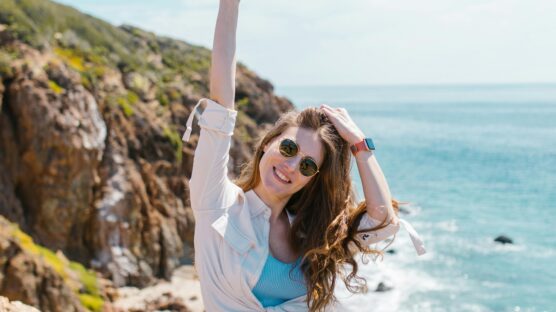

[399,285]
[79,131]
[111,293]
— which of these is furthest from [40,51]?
[399,285]

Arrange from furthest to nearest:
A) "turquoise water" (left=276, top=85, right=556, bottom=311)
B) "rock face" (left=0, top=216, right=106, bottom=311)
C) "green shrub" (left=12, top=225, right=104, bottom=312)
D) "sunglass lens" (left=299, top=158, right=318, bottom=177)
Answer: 1. "turquoise water" (left=276, top=85, right=556, bottom=311)
2. "green shrub" (left=12, top=225, right=104, bottom=312)
3. "rock face" (left=0, top=216, right=106, bottom=311)
4. "sunglass lens" (left=299, top=158, right=318, bottom=177)

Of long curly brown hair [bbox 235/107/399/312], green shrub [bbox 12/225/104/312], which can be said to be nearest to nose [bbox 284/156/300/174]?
long curly brown hair [bbox 235/107/399/312]

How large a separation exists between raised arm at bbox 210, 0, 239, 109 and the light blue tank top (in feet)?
2.86

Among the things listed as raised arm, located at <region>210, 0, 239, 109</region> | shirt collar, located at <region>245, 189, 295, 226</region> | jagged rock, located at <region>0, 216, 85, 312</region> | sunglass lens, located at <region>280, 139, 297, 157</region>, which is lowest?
jagged rock, located at <region>0, 216, 85, 312</region>

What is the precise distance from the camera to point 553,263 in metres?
31.8

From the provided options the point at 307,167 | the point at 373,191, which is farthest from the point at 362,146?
the point at 307,167

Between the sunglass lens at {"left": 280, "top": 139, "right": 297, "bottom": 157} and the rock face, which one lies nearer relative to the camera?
the sunglass lens at {"left": 280, "top": 139, "right": 297, "bottom": 157}

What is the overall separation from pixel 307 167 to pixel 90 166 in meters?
22.6

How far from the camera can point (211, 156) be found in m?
3.32

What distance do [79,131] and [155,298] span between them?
22.2 feet

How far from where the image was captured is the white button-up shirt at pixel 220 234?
3316mm

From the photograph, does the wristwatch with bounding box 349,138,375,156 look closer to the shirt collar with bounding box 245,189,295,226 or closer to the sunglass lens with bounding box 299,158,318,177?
the sunglass lens with bounding box 299,158,318,177

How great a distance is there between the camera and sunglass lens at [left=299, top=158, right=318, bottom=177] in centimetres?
353

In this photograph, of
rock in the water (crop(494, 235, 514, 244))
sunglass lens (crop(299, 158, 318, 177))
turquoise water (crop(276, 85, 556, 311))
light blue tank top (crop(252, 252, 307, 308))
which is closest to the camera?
light blue tank top (crop(252, 252, 307, 308))
